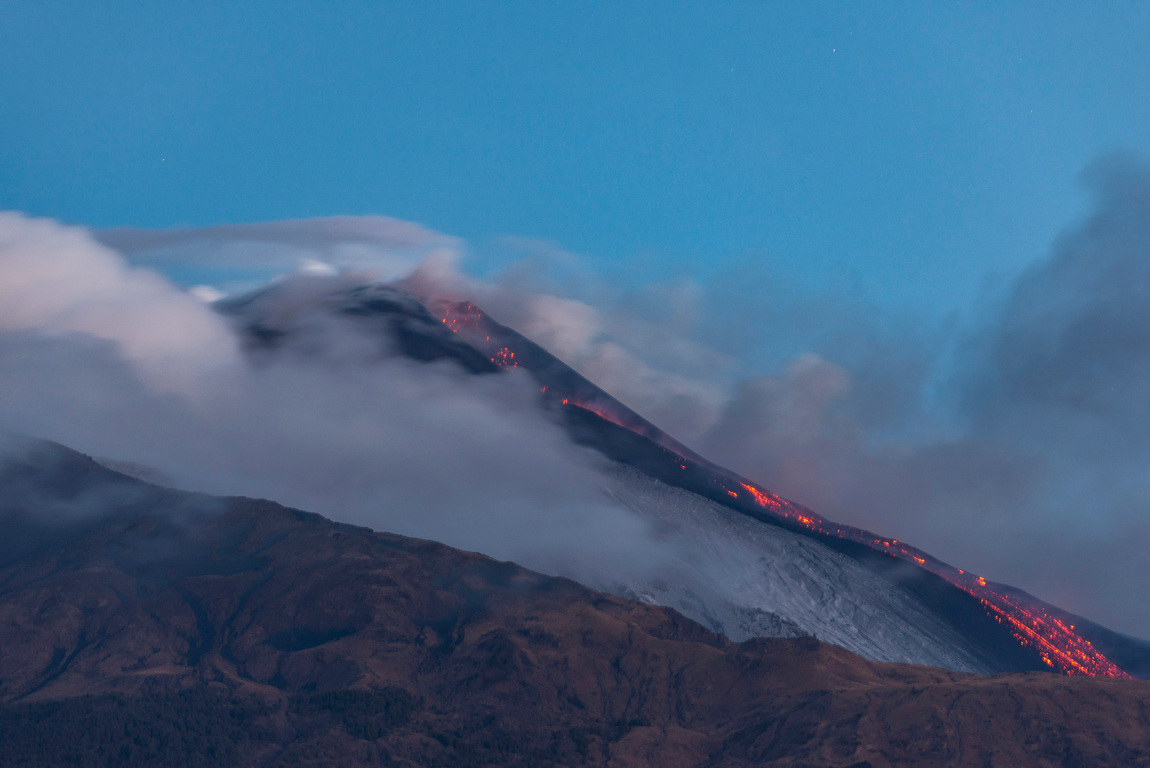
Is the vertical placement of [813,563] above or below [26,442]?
above

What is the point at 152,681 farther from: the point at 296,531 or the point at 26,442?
the point at 26,442

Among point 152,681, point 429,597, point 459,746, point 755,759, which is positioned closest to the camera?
point 755,759

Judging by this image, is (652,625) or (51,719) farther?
(652,625)

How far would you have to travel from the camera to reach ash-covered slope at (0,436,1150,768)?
85.4 metres

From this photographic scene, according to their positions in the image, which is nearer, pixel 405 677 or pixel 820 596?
pixel 405 677

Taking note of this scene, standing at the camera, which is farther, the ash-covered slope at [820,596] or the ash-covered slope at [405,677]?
the ash-covered slope at [820,596]

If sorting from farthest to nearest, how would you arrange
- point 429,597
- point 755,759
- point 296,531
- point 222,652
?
point 296,531 → point 429,597 → point 222,652 → point 755,759

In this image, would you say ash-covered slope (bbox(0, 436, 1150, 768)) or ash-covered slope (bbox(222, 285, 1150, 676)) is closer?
ash-covered slope (bbox(0, 436, 1150, 768))

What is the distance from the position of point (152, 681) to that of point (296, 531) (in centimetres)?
3685

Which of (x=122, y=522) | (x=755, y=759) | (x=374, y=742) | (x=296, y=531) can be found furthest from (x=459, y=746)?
(x=122, y=522)

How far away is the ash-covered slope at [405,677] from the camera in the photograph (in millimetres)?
85375

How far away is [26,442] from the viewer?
165625 mm

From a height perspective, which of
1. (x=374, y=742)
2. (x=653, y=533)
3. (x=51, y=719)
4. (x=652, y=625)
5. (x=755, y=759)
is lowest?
(x=51, y=719)

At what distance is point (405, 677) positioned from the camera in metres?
106
